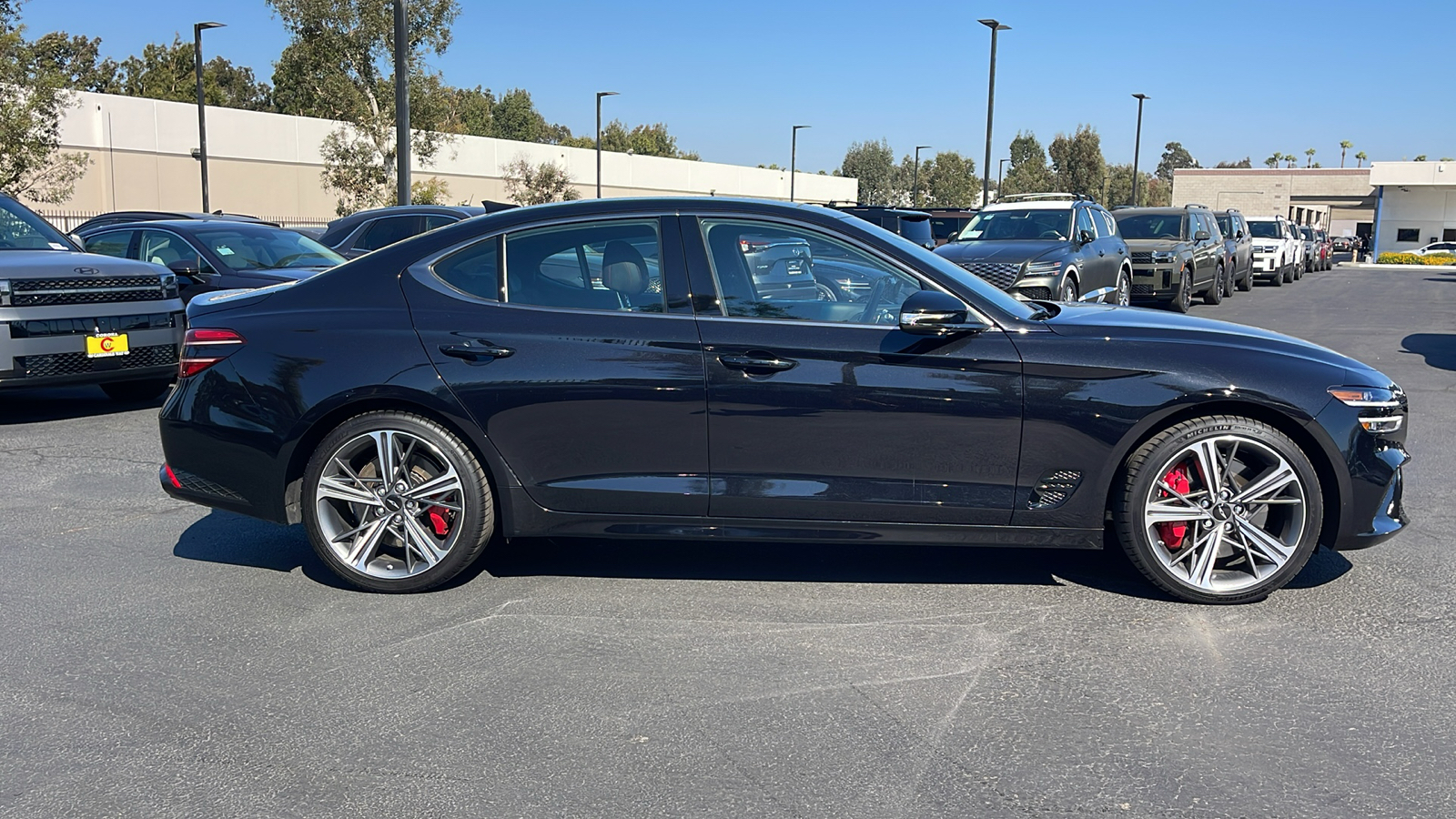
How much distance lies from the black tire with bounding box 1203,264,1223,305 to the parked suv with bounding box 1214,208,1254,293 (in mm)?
988

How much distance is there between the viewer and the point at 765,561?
5391 mm

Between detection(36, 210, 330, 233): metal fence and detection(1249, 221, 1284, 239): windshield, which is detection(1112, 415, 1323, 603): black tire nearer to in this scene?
detection(36, 210, 330, 233): metal fence

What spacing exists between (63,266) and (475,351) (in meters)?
5.58

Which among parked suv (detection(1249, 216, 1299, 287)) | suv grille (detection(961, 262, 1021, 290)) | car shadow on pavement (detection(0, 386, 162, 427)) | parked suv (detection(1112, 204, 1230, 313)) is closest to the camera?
car shadow on pavement (detection(0, 386, 162, 427))

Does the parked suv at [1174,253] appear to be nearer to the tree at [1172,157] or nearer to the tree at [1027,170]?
the tree at [1027,170]

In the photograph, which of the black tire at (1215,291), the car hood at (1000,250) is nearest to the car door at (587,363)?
the car hood at (1000,250)

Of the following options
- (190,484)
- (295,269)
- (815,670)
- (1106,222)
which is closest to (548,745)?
(815,670)

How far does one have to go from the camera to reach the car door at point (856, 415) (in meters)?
4.59

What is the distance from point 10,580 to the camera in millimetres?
5066

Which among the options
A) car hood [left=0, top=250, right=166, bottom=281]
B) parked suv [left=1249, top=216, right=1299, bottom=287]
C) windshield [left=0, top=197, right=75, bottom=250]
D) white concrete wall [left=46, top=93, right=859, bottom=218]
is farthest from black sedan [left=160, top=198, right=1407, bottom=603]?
white concrete wall [left=46, top=93, right=859, bottom=218]

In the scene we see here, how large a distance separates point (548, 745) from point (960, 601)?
6.39 ft

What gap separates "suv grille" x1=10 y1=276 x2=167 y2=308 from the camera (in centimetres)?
844

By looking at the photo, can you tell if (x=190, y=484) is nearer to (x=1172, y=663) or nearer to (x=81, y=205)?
(x=1172, y=663)

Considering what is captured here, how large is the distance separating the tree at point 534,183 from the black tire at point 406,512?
4504 cm
